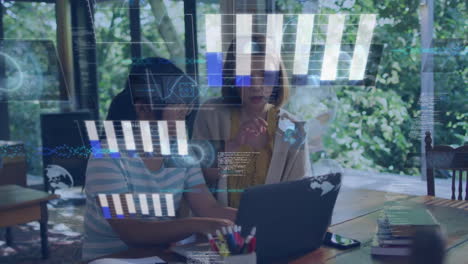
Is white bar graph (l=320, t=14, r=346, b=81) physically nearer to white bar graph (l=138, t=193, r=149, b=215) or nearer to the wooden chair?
the wooden chair

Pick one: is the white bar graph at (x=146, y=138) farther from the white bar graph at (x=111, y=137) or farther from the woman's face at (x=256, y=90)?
the woman's face at (x=256, y=90)

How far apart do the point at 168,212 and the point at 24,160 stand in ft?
1.07

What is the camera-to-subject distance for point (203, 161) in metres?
0.88

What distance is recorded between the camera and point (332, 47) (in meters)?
0.77

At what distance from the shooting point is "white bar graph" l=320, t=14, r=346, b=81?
77 cm

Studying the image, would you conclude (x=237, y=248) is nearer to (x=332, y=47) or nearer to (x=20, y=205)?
(x=332, y=47)

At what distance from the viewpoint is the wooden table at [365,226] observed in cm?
75

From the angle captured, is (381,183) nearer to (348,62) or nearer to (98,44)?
(348,62)

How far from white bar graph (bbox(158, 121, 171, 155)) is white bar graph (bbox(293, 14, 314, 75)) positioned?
28cm

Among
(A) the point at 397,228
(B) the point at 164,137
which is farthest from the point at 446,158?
(B) the point at 164,137

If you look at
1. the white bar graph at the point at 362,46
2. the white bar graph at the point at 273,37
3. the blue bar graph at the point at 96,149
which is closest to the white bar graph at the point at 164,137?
the blue bar graph at the point at 96,149

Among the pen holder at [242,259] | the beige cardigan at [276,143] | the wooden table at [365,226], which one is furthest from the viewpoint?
the beige cardigan at [276,143]

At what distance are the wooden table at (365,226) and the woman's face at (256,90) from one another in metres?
0.26

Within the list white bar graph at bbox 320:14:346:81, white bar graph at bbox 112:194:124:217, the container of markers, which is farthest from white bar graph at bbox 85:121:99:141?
white bar graph at bbox 320:14:346:81
